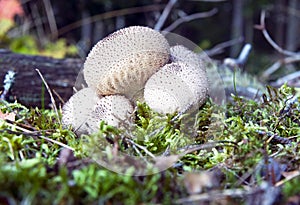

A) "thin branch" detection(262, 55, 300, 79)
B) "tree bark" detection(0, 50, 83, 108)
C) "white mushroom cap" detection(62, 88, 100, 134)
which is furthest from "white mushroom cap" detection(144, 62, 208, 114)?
"thin branch" detection(262, 55, 300, 79)

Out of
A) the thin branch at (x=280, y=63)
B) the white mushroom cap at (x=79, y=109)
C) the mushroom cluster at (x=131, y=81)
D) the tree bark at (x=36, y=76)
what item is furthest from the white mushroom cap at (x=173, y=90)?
the thin branch at (x=280, y=63)

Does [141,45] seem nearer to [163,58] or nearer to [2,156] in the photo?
[163,58]

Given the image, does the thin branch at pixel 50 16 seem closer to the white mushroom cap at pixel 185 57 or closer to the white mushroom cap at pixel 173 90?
the white mushroom cap at pixel 185 57

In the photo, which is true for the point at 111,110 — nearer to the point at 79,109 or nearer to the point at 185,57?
the point at 79,109

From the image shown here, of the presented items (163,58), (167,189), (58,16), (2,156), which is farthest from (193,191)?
(58,16)

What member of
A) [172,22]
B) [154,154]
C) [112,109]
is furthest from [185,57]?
[172,22]

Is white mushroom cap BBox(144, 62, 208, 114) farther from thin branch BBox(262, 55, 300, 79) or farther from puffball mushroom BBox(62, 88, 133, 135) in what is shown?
thin branch BBox(262, 55, 300, 79)
